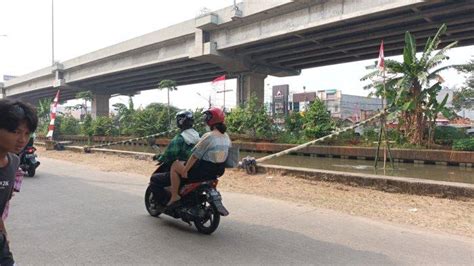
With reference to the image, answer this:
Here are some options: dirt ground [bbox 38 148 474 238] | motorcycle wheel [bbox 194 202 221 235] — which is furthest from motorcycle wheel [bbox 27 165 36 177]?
motorcycle wheel [bbox 194 202 221 235]

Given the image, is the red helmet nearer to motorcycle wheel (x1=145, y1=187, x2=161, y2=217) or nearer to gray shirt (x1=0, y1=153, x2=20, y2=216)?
motorcycle wheel (x1=145, y1=187, x2=161, y2=217)

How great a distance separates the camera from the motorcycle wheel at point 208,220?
4.94 metres

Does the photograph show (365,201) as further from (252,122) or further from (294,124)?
(252,122)

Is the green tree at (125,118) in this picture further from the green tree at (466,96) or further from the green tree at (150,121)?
the green tree at (466,96)

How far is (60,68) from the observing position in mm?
41688

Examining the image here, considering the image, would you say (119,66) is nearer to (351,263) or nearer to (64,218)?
(64,218)

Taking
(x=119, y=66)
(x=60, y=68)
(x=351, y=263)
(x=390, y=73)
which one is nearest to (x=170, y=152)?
(x=351, y=263)

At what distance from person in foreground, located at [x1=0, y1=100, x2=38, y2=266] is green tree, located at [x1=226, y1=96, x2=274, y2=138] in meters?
19.1

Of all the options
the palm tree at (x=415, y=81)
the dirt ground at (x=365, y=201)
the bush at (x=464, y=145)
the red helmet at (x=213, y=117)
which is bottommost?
the dirt ground at (x=365, y=201)

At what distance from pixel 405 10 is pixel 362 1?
75.1 inches

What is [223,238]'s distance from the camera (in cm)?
482

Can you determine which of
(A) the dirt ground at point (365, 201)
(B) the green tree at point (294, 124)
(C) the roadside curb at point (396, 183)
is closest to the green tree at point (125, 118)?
(B) the green tree at point (294, 124)

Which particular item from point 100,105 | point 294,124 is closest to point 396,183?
point 294,124

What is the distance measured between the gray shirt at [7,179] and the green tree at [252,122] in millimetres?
19026
